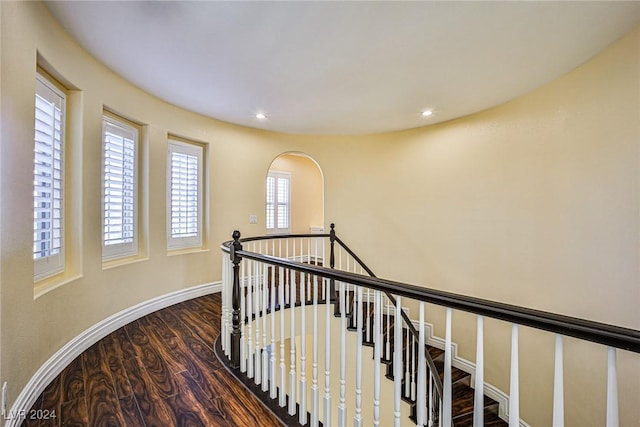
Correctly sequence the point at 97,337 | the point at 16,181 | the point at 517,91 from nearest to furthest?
the point at 16,181 < the point at 97,337 < the point at 517,91

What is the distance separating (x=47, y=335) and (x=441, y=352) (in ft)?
13.8

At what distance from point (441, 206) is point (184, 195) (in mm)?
3632

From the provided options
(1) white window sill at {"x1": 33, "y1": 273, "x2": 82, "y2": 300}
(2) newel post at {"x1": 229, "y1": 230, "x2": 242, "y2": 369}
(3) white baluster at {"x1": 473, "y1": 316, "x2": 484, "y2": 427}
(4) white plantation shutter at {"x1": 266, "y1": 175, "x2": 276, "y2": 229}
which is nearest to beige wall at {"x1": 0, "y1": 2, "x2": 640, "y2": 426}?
(1) white window sill at {"x1": 33, "y1": 273, "x2": 82, "y2": 300}

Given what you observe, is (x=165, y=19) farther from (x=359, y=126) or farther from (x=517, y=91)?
(x=517, y=91)

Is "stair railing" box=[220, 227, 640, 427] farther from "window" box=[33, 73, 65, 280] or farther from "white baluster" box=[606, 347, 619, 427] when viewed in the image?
"window" box=[33, 73, 65, 280]

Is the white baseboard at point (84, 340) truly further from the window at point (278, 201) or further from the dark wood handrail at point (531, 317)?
the window at point (278, 201)

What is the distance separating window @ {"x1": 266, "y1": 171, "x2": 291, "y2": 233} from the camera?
21.4 feet

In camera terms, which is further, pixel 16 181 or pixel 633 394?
pixel 633 394

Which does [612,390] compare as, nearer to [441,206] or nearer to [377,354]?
[377,354]

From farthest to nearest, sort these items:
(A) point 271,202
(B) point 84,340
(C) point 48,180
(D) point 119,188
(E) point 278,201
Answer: (E) point 278,201 → (A) point 271,202 → (D) point 119,188 → (B) point 84,340 → (C) point 48,180

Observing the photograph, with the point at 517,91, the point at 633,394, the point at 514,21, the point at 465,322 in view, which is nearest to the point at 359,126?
the point at 517,91

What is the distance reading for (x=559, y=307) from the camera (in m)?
2.75

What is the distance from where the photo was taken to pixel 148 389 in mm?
1938

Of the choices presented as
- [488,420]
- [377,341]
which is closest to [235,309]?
[377,341]
